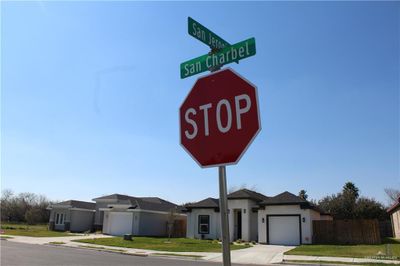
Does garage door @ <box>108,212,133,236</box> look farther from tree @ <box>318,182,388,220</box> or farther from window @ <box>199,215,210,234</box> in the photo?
tree @ <box>318,182,388,220</box>

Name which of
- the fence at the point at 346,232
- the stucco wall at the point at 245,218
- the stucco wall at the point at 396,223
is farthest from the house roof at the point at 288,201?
the stucco wall at the point at 396,223

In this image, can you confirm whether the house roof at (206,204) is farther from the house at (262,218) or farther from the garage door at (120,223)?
the garage door at (120,223)

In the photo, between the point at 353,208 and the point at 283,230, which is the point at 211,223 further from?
the point at 353,208

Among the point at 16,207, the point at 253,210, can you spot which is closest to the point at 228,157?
the point at 253,210

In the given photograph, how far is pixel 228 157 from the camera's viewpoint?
10.2 ft

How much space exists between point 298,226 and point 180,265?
16.7m

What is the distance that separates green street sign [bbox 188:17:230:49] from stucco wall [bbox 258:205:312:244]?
29.0m

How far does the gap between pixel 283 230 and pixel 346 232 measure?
4797 mm

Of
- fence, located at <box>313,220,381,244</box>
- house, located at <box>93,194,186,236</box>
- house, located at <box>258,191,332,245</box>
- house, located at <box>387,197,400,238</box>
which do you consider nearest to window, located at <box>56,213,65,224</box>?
house, located at <box>93,194,186,236</box>

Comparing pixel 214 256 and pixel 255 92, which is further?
pixel 214 256

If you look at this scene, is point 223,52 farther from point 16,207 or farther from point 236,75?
point 16,207

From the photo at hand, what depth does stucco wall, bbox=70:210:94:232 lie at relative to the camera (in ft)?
159

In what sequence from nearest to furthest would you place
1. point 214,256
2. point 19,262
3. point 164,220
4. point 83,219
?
point 19,262, point 214,256, point 164,220, point 83,219

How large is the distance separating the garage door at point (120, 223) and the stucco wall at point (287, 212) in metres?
14.7
